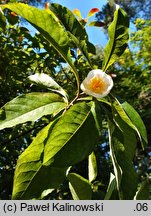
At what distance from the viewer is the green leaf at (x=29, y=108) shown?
0.92 meters

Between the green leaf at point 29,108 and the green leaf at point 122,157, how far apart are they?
158mm

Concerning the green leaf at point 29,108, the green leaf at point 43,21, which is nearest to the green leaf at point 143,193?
the green leaf at point 29,108

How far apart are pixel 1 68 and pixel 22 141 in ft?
2.08

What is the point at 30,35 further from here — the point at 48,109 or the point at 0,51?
the point at 48,109

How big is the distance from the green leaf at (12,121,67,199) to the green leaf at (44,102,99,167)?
57 millimetres

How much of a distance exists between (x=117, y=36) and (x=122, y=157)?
32cm

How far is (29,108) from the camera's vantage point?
0.95 m

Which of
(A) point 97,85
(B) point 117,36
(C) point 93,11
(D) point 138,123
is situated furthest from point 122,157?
(C) point 93,11

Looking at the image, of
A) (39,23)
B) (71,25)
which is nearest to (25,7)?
(39,23)

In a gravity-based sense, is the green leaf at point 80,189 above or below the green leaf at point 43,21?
below

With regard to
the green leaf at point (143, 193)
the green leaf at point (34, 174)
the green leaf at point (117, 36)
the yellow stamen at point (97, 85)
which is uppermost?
the green leaf at point (117, 36)

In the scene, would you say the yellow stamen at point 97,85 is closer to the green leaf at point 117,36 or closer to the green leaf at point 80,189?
the green leaf at point 117,36

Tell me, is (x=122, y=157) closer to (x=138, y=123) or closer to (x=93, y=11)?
(x=138, y=123)

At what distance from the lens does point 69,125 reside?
85 cm
